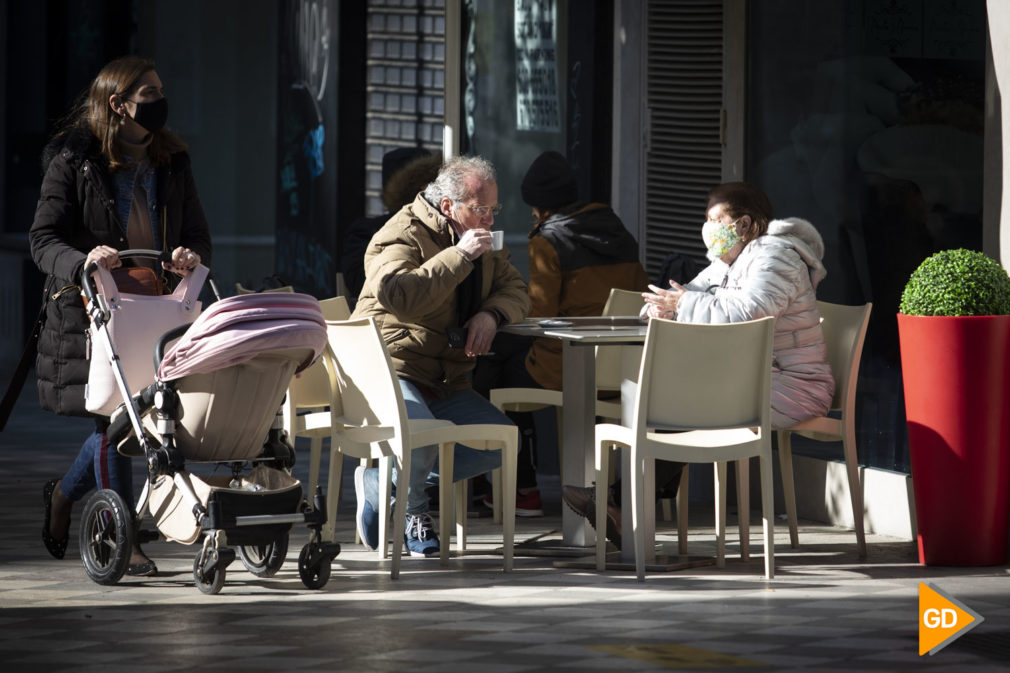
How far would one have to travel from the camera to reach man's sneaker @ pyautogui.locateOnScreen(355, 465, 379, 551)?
756cm

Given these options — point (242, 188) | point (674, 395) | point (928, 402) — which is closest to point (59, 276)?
point (674, 395)

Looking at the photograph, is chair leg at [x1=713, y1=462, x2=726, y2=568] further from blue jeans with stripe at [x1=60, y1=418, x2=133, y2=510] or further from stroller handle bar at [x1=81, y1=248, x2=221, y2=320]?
blue jeans with stripe at [x1=60, y1=418, x2=133, y2=510]

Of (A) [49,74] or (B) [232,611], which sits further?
(A) [49,74]

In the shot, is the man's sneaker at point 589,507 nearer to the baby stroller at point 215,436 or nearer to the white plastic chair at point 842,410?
the white plastic chair at point 842,410

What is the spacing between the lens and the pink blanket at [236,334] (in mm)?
6328

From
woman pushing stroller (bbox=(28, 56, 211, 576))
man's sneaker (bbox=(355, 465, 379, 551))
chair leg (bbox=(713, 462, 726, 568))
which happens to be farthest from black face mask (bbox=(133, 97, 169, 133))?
chair leg (bbox=(713, 462, 726, 568))

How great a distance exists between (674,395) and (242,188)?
1128 centimetres

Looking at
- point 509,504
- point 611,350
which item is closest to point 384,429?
point 509,504

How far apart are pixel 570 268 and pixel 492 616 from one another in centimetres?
306

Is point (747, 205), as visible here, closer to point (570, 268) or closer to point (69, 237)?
point (570, 268)

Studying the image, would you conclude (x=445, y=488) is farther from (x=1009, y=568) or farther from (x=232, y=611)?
(x=1009, y=568)

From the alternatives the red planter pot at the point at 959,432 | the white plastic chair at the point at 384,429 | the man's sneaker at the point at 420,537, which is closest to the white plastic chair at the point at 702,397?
the white plastic chair at the point at 384,429

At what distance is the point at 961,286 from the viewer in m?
7.10

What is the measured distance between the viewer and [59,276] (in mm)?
6820
